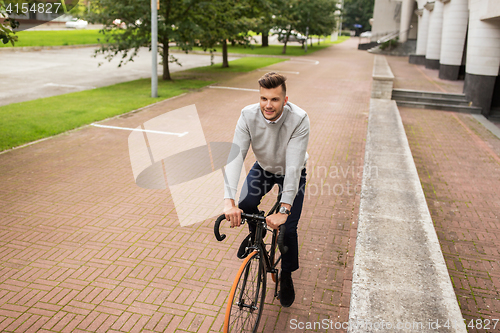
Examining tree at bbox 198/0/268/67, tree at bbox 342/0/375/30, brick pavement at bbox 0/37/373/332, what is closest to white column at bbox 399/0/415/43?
tree at bbox 198/0/268/67

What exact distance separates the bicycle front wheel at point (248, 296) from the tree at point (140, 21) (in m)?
14.4

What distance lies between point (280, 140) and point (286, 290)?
1.47 meters

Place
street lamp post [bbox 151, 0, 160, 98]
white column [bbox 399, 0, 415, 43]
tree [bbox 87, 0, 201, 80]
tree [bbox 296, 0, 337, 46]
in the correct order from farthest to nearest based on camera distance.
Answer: white column [bbox 399, 0, 415, 43]
tree [bbox 296, 0, 337, 46]
tree [bbox 87, 0, 201, 80]
street lamp post [bbox 151, 0, 160, 98]

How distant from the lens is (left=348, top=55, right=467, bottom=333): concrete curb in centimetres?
320

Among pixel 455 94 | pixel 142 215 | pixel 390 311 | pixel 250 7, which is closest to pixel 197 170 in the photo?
pixel 142 215

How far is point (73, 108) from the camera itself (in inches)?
489

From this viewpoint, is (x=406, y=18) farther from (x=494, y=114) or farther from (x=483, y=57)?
(x=494, y=114)

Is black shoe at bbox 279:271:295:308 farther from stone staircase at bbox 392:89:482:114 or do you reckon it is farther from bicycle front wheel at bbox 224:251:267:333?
stone staircase at bbox 392:89:482:114

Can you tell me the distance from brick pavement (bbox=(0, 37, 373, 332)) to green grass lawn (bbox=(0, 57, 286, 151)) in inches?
47.0

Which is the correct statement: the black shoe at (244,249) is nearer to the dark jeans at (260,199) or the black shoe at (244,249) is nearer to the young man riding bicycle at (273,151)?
the young man riding bicycle at (273,151)

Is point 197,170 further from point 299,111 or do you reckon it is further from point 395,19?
point 395,19

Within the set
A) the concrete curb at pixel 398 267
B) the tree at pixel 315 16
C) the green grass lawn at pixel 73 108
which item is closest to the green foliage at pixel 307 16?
the tree at pixel 315 16

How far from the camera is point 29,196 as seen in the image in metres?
6.31

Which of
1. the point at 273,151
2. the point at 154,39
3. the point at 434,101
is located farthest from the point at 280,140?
the point at 434,101
